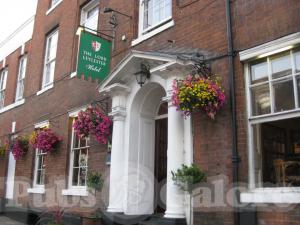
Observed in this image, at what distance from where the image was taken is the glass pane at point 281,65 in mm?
5941

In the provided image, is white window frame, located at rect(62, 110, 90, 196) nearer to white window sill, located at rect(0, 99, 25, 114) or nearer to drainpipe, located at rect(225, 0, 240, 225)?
white window sill, located at rect(0, 99, 25, 114)

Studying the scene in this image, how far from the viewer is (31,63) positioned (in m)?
14.6

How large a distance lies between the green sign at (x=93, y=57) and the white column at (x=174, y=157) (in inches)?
95.2

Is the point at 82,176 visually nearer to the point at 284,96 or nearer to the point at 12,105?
the point at 284,96

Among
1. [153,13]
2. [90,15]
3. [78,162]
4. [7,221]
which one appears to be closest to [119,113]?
[153,13]

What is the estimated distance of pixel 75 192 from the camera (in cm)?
1010

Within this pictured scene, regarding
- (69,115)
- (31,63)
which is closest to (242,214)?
(69,115)

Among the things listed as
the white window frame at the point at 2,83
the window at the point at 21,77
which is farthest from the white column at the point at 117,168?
the white window frame at the point at 2,83

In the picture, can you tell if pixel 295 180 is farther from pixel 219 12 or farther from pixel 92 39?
pixel 92 39

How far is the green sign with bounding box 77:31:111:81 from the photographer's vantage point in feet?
29.3

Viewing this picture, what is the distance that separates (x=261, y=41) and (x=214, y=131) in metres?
1.66

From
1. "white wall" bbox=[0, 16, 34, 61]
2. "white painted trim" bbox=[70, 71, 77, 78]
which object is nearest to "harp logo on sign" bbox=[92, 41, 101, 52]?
"white painted trim" bbox=[70, 71, 77, 78]

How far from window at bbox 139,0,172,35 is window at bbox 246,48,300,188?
124 inches

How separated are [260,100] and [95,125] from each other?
423 centimetres
